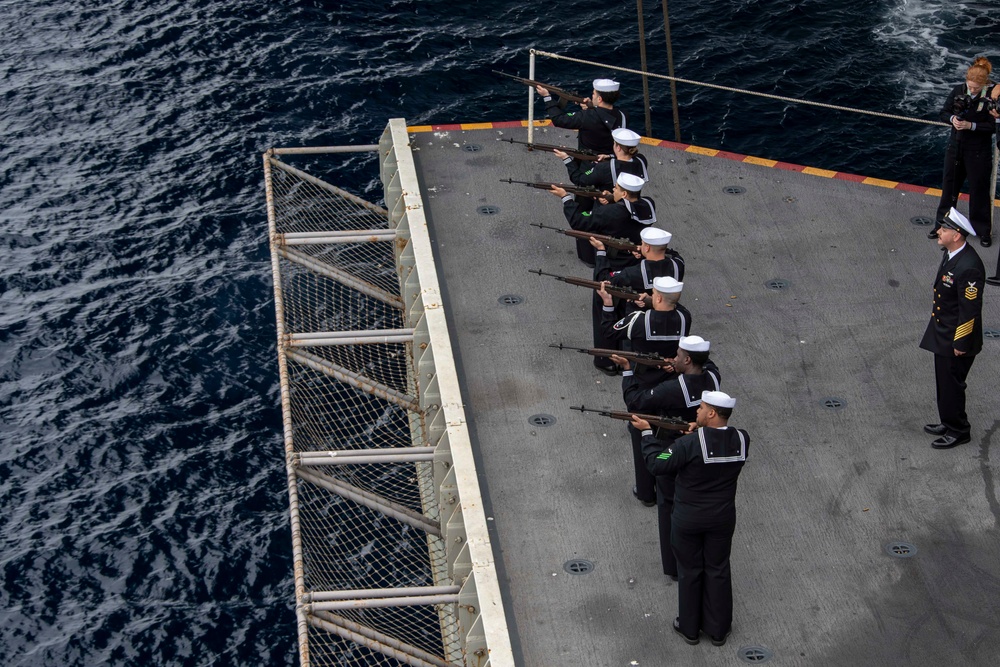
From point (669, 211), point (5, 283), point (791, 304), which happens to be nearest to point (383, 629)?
point (791, 304)

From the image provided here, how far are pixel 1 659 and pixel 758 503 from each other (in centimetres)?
859

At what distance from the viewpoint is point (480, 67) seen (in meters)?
26.1

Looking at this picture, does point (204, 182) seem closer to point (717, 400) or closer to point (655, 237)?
point (655, 237)

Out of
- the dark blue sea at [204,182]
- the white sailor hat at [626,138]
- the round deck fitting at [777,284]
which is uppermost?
the white sailor hat at [626,138]

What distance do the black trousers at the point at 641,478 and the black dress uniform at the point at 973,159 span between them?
6085 mm

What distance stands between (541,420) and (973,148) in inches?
253

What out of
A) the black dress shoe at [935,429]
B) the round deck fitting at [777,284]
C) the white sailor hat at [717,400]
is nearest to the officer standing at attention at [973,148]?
the round deck fitting at [777,284]

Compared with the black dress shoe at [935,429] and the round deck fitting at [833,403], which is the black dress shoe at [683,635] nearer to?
the round deck fitting at [833,403]

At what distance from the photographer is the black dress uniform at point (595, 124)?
1559 cm

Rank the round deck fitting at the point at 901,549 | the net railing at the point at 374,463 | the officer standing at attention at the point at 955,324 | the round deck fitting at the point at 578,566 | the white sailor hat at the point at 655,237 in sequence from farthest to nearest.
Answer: the white sailor hat at the point at 655,237
the officer standing at attention at the point at 955,324
the round deck fitting at the point at 901,549
the round deck fitting at the point at 578,566
the net railing at the point at 374,463

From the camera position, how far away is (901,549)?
11438 millimetres

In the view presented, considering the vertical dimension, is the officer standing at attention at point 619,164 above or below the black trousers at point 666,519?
above

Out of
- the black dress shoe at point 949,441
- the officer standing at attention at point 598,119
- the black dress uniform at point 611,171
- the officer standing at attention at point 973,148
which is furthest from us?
the officer standing at attention at point 598,119

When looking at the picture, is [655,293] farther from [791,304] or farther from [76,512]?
[76,512]
